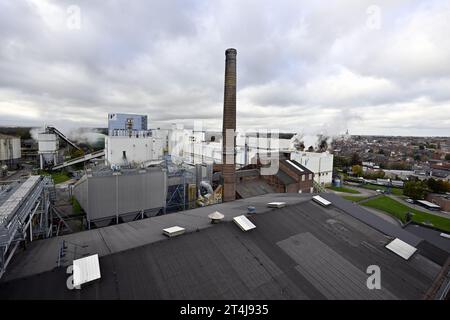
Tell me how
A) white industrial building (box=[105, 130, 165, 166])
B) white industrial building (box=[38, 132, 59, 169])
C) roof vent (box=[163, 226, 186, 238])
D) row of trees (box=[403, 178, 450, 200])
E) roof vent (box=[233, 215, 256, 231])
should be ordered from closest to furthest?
1. roof vent (box=[163, 226, 186, 238])
2. roof vent (box=[233, 215, 256, 231])
3. row of trees (box=[403, 178, 450, 200])
4. white industrial building (box=[105, 130, 165, 166])
5. white industrial building (box=[38, 132, 59, 169])

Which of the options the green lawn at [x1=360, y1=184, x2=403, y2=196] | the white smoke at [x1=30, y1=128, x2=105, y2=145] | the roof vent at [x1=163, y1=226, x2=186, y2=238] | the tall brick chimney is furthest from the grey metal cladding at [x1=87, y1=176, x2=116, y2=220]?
the white smoke at [x1=30, y1=128, x2=105, y2=145]

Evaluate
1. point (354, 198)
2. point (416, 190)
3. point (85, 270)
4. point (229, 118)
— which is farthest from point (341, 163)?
point (85, 270)

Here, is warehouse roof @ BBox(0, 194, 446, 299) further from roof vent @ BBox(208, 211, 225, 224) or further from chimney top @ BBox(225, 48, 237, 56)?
chimney top @ BBox(225, 48, 237, 56)

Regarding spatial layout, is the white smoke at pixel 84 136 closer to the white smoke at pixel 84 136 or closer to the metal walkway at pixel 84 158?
the white smoke at pixel 84 136
